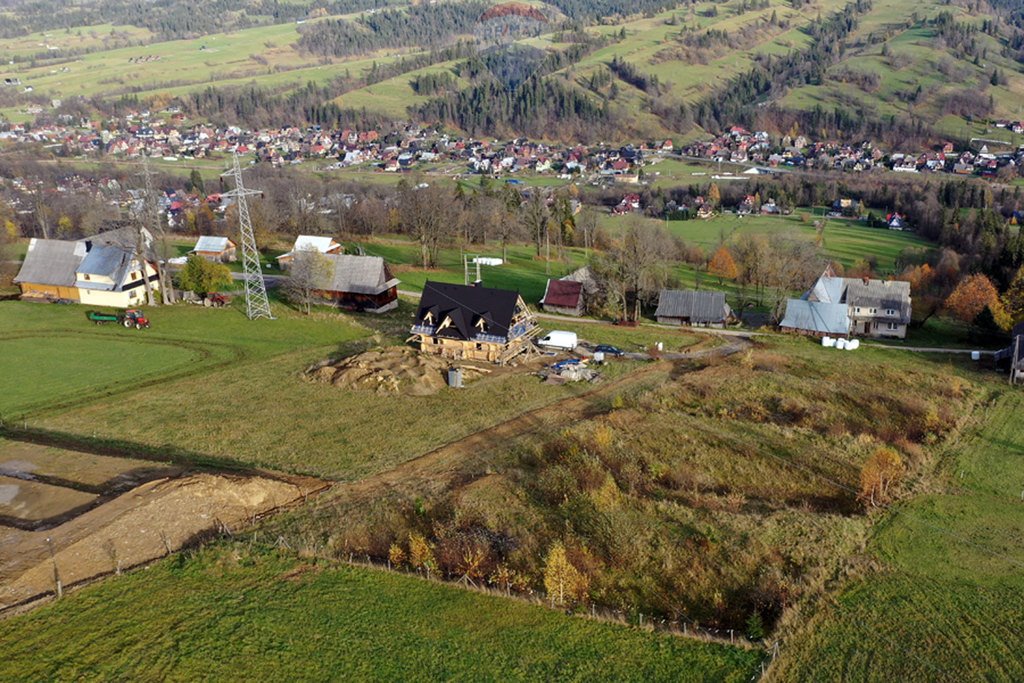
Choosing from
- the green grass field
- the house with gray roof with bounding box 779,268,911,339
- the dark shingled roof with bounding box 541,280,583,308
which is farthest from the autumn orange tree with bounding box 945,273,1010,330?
the dark shingled roof with bounding box 541,280,583,308

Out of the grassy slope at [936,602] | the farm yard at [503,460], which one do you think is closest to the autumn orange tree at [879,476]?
the farm yard at [503,460]

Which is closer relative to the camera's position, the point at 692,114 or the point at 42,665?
the point at 42,665

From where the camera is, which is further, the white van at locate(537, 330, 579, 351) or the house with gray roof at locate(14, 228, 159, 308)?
the house with gray roof at locate(14, 228, 159, 308)

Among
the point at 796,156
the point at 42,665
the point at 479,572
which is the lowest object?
the point at 796,156

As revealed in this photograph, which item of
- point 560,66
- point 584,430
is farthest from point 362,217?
point 560,66

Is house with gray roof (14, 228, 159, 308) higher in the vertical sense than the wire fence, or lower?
lower

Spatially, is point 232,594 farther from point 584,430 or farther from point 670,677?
point 584,430

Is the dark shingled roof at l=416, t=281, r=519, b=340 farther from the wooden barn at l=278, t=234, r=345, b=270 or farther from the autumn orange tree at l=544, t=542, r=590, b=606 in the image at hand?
the wooden barn at l=278, t=234, r=345, b=270
